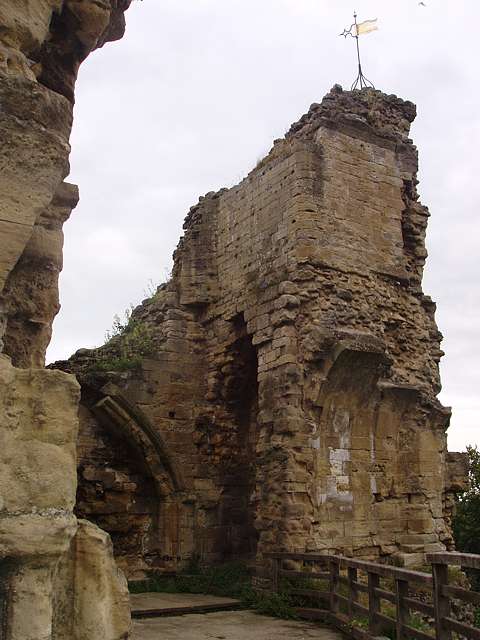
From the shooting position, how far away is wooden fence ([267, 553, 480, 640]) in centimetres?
530

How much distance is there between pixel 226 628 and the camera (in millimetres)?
7836

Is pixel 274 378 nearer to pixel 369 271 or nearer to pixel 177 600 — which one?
pixel 369 271

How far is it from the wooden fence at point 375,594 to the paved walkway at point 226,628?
34 cm

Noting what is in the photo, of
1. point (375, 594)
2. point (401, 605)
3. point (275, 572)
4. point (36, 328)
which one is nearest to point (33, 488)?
point (36, 328)

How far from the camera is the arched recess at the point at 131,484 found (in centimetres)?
1091

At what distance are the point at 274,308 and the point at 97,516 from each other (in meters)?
4.09

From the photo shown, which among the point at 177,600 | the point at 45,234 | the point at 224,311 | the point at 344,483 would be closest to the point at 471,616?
the point at 344,483

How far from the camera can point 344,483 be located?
32.4ft

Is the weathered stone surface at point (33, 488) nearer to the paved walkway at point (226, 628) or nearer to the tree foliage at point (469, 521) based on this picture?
the paved walkway at point (226, 628)

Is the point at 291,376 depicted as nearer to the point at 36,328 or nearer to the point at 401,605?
the point at 401,605

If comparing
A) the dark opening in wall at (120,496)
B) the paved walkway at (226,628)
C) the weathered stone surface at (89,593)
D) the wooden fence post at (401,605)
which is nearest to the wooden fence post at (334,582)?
the paved walkway at (226,628)

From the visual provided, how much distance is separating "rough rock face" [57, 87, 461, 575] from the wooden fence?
0.46 metres

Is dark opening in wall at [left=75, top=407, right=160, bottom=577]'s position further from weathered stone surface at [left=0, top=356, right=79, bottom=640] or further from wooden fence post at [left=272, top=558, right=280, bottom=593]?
weathered stone surface at [left=0, top=356, right=79, bottom=640]

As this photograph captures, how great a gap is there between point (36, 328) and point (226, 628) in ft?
21.0
